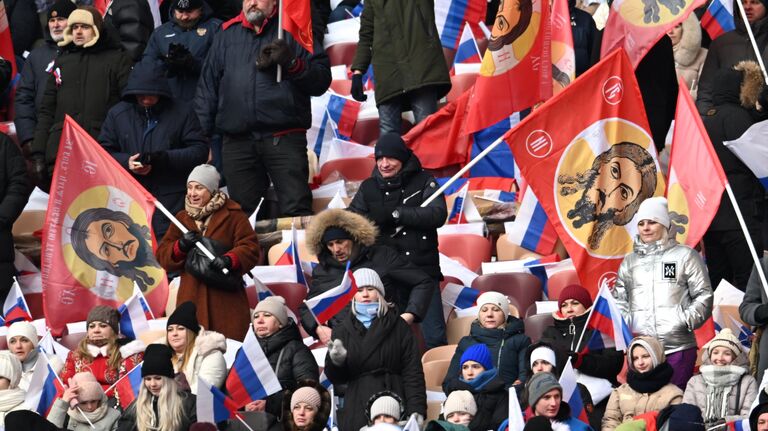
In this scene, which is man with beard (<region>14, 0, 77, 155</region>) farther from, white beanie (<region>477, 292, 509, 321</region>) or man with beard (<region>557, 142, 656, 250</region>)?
white beanie (<region>477, 292, 509, 321</region>)

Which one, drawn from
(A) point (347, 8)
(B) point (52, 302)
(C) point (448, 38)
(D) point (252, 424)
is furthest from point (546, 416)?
(A) point (347, 8)

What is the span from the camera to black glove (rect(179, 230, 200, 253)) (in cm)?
1608

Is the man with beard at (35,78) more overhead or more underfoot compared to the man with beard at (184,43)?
more underfoot

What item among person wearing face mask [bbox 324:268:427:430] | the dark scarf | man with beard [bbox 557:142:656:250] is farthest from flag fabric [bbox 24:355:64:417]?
man with beard [bbox 557:142:656:250]

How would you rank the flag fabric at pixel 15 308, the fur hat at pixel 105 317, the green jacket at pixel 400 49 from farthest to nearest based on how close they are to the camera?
the green jacket at pixel 400 49, the flag fabric at pixel 15 308, the fur hat at pixel 105 317

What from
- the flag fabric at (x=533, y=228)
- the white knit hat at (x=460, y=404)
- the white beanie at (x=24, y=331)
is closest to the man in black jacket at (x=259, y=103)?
the flag fabric at (x=533, y=228)

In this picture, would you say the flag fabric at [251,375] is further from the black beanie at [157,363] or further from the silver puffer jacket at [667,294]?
the silver puffer jacket at [667,294]

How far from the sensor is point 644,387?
1438 cm

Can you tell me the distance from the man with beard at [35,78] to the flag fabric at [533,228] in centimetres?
386

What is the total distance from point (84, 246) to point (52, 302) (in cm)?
44

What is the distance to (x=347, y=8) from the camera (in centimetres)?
2369

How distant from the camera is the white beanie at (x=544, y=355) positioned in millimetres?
14547

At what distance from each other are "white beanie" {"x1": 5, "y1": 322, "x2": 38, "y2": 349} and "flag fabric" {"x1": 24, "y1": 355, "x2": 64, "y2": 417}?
2.29 feet

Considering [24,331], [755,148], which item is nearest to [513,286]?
[755,148]
